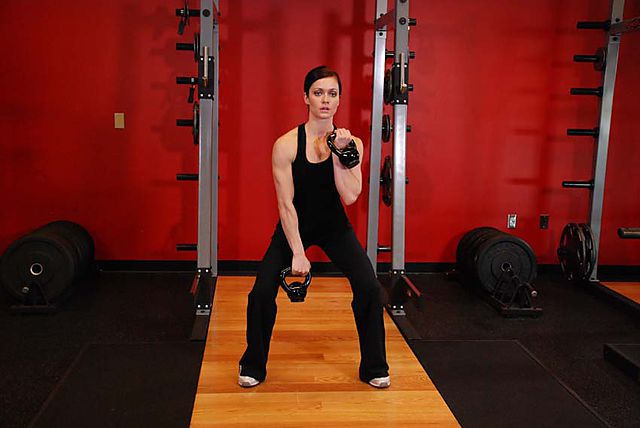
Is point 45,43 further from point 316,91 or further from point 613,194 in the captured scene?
point 613,194

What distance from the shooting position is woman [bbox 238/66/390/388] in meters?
2.59

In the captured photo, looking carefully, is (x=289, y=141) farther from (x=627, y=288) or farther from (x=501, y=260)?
(x=627, y=288)

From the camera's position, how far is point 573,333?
3561mm

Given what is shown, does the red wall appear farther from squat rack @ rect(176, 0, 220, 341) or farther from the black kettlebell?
the black kettlebell

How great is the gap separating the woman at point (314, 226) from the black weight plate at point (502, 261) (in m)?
1.54

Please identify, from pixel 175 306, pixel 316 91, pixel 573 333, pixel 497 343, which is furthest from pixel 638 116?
pixel 175 306

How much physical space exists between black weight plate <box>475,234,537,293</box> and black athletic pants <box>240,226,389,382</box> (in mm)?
1515

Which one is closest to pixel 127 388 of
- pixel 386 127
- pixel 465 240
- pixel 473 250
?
pixel 386 127

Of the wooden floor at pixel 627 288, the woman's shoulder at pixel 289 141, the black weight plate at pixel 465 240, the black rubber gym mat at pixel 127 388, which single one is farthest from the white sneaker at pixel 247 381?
the wooden floor at pixel 627 288

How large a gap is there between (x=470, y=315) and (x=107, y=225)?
2596 mm

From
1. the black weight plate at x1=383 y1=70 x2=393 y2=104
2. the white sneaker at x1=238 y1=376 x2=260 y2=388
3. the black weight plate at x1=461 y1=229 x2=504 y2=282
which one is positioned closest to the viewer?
the white sneaker at x1=238 y1=376 x2=260 y2=388

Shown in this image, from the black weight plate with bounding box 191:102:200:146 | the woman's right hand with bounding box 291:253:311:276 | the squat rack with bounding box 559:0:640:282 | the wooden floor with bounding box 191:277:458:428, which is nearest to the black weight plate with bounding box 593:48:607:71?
the squat rack with bounding box 559:0:640:282

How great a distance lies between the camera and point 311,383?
2.77m

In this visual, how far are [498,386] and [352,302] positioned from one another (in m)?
0.77
